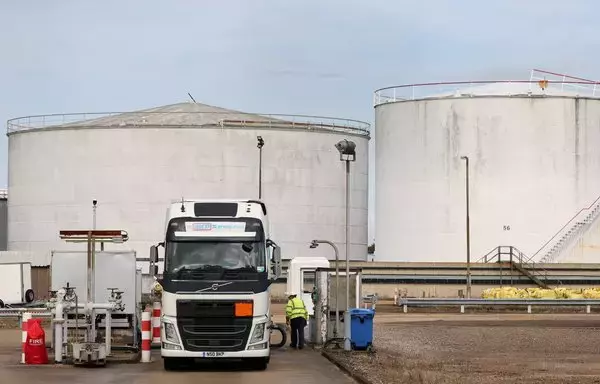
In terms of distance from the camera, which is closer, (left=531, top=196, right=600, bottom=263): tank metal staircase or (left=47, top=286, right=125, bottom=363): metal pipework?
(left=47, top=286, right=125, bottom=363): metal pipework

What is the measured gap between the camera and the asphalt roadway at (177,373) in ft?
76.0

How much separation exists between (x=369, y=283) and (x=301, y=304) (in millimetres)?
38196

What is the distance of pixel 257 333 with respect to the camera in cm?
2534

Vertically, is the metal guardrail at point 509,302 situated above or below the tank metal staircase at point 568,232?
below

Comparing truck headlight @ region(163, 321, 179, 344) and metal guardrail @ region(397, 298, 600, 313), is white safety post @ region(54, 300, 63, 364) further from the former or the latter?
metal guardrail @ region(397, 298, 600, 313)

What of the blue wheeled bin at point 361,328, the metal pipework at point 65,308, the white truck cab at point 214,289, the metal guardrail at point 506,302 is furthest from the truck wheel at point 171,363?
the metal guardrail at point 506,302

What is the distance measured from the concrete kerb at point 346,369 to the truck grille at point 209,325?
6.46 feet

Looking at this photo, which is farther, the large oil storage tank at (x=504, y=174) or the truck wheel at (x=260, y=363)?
the large oil storage tank at (x=504, y=174)

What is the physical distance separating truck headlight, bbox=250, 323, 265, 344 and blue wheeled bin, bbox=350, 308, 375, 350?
480cm

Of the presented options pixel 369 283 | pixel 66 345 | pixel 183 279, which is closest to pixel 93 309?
pixel 66 345

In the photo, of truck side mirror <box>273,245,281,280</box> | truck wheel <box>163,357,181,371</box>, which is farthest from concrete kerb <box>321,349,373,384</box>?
truck wheel <box>163,357,181,371</box>

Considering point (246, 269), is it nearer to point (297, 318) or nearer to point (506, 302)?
point (297, 318)

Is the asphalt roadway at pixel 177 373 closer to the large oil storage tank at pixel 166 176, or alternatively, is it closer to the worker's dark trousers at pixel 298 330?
the worker's dark trousers at pixel 298 330

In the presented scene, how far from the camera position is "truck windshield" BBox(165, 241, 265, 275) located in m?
25.3
